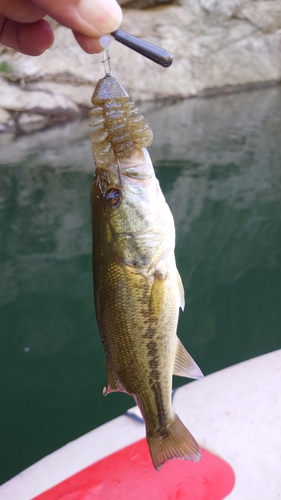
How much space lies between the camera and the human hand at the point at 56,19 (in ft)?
3.63

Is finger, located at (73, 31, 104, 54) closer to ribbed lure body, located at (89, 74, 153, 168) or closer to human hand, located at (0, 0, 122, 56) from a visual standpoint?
human hand, located at (0, 0, 122, 56)

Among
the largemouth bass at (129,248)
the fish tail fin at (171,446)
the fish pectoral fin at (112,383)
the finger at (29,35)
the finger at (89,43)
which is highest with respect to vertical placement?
the finger at (29,35)

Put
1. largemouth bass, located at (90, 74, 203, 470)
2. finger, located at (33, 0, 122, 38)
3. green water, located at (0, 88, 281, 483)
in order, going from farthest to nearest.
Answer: green water, located at (0, 88, 281, 483), largemouth bass, located at (90, 74, 203, 470), finger, located at (33, 0, 122, 38)

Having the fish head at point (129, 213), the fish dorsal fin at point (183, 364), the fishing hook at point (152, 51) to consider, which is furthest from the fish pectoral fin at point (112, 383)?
the fishing hook at point (152, 51)

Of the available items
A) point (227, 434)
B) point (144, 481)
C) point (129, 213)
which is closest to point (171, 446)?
point (144, 481)

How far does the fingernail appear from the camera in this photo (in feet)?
3.62

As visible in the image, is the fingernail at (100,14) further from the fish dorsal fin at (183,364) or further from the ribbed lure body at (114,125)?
the fish dorsal fin at (183,364)

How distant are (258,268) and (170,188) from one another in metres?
2.74

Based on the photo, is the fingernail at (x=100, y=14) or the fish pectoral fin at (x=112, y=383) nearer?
the fingernail at (x=100, y=14)

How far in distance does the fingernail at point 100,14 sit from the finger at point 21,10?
48cm

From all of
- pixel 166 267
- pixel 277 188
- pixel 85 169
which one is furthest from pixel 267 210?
pixel 166 267

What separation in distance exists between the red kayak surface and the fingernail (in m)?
1.88

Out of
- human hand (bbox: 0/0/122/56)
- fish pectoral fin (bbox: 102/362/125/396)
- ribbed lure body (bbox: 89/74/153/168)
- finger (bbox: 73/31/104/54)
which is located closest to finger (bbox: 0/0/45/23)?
human hand (bbox: 0/0/122/56)

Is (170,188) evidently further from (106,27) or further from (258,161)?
(106,27)
